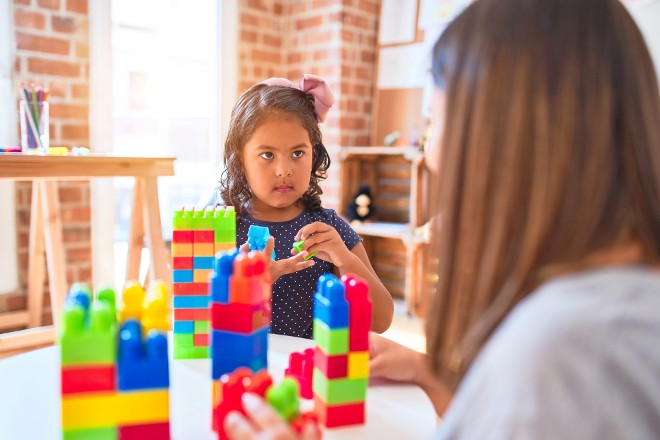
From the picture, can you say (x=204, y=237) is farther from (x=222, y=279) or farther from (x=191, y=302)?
(x=222, y=279)

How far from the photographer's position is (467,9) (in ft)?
1.91

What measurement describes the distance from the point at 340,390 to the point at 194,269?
1.11 ft

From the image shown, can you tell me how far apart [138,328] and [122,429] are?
113mm

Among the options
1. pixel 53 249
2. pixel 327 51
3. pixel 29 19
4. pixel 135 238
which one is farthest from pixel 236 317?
pixel 327 51

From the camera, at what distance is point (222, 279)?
2.14 feet

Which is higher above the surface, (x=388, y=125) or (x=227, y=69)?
(x=227, y=69)

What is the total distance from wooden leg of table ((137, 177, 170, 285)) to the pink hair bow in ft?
2.34

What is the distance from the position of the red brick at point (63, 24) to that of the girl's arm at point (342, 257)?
1.71 meters

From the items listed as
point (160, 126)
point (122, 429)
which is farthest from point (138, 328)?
point (160, 126)

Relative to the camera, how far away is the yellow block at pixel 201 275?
35.9 inches

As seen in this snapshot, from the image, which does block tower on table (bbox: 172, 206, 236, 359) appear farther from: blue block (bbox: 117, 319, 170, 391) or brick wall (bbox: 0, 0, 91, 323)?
brick wall (bbox: 0, 0, 91, 323)

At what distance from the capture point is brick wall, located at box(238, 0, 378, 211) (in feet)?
9.89

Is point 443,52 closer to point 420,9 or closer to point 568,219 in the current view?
point 568,219

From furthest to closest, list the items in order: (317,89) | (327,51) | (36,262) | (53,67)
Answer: (327,51), (53,67), (36,262), (317,89)
